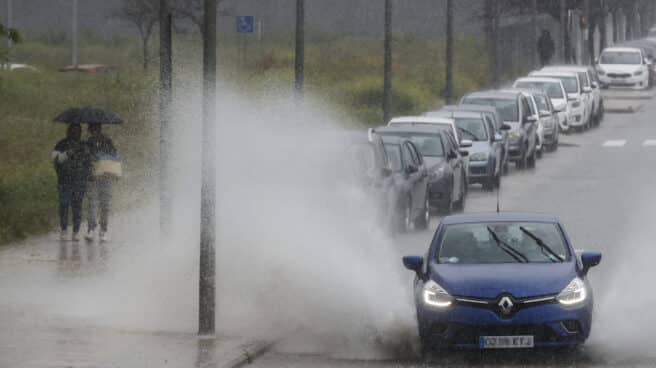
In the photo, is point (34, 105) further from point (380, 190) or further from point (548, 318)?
point (548, 318)

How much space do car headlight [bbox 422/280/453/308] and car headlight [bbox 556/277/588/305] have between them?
3.01 feet

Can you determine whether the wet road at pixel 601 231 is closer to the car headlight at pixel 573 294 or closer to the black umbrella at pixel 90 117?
the car headlight at pixel 573 294

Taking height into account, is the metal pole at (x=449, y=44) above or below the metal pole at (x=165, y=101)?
above

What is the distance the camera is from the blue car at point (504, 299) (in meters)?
14.8

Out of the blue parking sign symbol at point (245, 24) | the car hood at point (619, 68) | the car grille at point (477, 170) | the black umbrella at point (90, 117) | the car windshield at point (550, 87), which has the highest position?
the blue parking sign symbol at point (245, 24)

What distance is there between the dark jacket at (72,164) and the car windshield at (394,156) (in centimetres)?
498

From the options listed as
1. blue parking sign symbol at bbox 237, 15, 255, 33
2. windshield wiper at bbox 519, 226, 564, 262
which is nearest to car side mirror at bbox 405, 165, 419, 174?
windshield wiper at bbox 519, 226, 564, 262

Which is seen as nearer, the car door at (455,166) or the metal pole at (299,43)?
the car door at (455,166)

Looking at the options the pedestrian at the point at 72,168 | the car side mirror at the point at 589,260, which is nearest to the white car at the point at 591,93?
the pedestrian at the point at 72,168

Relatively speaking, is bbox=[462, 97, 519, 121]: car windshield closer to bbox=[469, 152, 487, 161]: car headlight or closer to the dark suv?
the dark suv

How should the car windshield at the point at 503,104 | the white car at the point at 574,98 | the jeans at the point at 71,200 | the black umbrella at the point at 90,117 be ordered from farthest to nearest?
1. the white car at the point at 574,98
2. the car windshield at the point at 503,104
3. the jeans at the point at 71,200
4. the black umbrella at the point at 90,117

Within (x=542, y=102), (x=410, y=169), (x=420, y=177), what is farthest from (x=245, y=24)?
(x=410, y=169)

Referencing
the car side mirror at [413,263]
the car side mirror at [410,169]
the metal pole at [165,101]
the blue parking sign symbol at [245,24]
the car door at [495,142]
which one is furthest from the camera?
the blue parking sign symbol at [245,24]

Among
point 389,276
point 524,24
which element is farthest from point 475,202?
point 524,24
